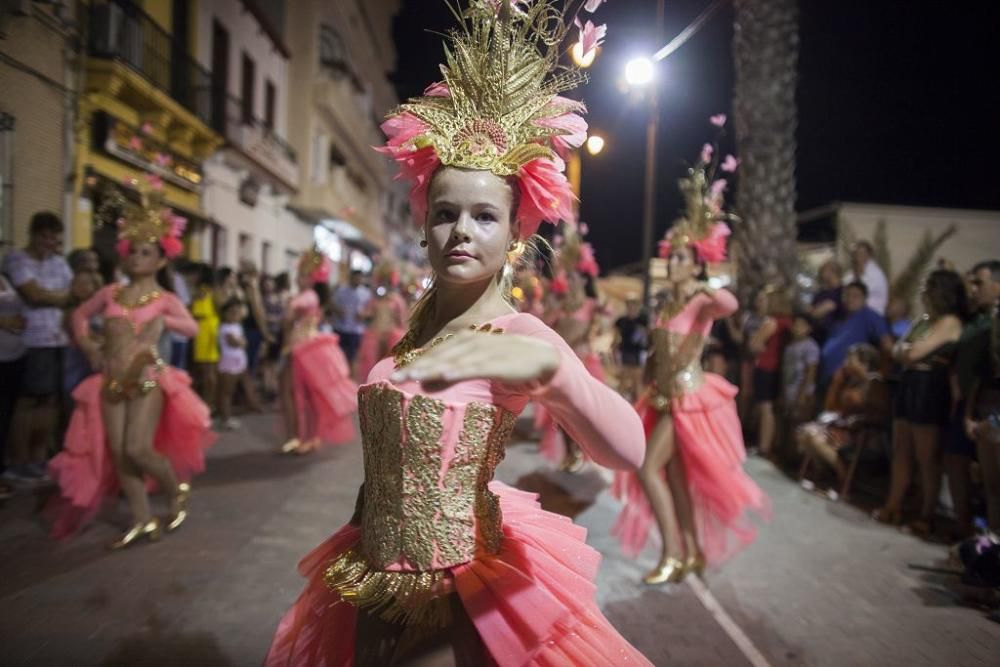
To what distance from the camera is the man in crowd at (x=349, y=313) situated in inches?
508

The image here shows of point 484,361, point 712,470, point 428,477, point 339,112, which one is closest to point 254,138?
point 339,112

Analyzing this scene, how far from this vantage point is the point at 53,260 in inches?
214

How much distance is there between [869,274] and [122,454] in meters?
8.41

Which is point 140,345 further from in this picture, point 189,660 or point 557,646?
point 557,646

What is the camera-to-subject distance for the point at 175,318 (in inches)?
180

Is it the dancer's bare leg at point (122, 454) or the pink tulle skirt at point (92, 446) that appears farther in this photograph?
the pink tulle skirt at point (92, 446)

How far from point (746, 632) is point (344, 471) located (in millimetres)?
4383

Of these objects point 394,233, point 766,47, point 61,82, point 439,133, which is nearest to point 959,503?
point 439,133

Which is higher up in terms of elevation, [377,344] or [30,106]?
[30,106]

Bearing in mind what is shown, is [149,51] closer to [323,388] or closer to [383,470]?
[323,388]

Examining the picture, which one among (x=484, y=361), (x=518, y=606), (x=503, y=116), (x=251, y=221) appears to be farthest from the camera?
(x=251, y=221)

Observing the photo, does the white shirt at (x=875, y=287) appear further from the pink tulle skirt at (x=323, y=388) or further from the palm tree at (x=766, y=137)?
the pink tulle skirt at (x=323, y=388)

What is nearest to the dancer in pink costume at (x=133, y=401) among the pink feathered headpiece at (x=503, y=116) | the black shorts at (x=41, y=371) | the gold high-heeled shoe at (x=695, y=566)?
the black shorts at (x=41, y=371)

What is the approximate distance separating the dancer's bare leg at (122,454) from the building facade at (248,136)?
10.8 m
